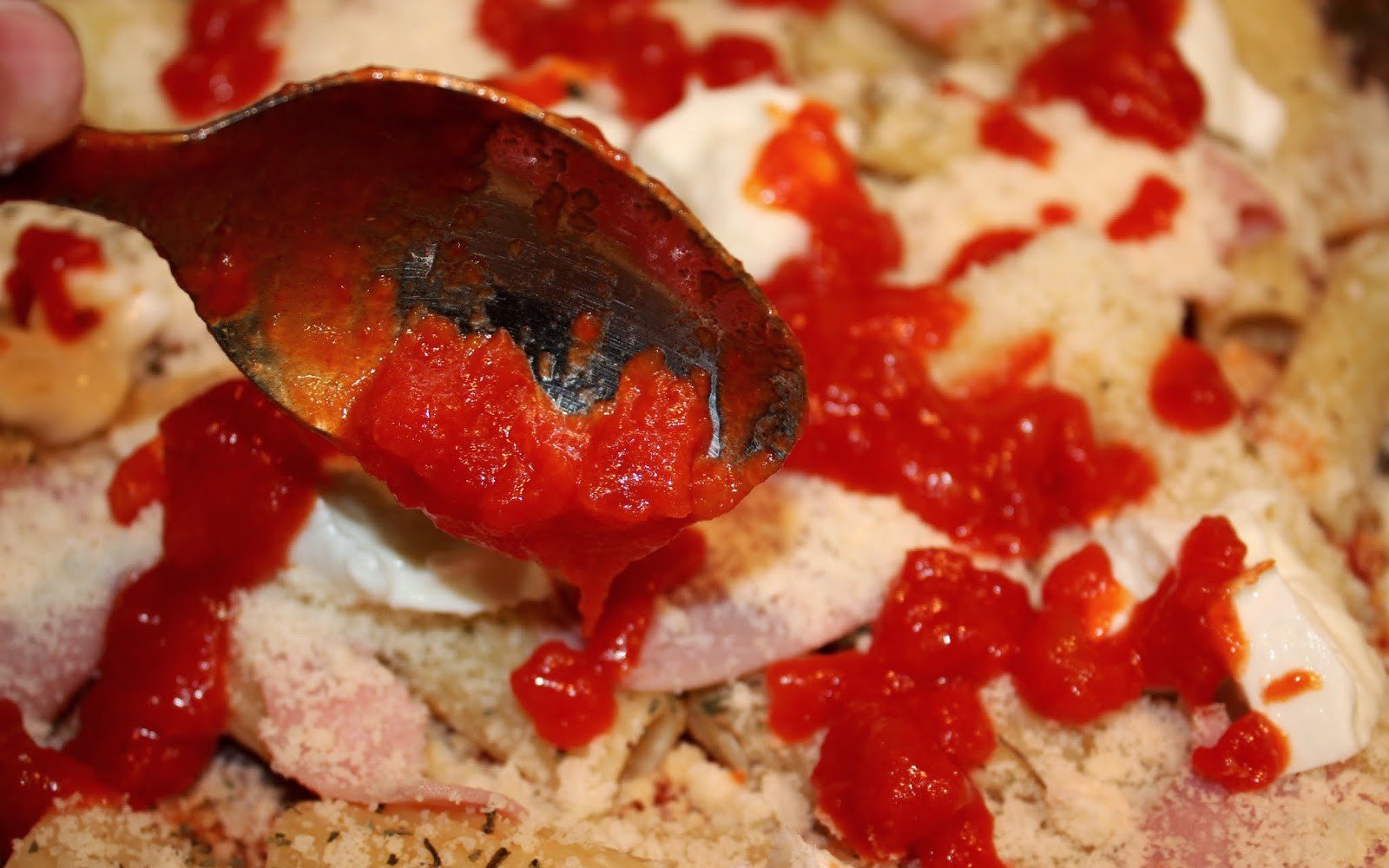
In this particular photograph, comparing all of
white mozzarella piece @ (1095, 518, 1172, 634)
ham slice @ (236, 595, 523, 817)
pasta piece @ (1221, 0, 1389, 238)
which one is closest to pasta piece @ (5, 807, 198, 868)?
ham slice @ (236, 595, 523, 817)

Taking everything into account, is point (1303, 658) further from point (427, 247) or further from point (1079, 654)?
point (427, 247)

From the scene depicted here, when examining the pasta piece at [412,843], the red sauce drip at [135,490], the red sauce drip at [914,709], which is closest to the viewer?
the pasta piece at [412,843]

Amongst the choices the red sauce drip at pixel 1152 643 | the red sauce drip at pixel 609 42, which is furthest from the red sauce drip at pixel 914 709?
the red sauce drip at pixel 609 42

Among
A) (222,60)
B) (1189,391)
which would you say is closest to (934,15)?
(1189,391)

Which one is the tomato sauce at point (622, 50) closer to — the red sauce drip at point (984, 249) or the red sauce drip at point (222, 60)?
the red sauce drip at point (222, 60)

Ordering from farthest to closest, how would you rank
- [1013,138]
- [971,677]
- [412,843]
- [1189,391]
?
[1013,138]
[1189,391]
[971,677]
[412,843]

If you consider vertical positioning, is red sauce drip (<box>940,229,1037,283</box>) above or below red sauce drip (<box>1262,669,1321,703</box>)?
above

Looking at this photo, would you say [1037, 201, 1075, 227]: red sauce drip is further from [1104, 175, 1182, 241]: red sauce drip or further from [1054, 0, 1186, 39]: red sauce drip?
[1054, 0, 1186, 39]: red sauce drip
